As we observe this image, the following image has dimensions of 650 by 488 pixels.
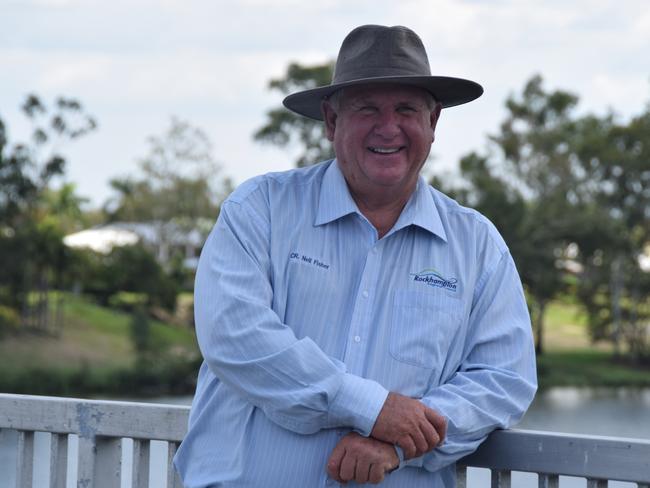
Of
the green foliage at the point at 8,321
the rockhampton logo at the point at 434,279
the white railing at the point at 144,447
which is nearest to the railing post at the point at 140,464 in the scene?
the white railing at the point at 144,447

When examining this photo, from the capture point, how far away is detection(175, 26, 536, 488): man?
91.9 inches

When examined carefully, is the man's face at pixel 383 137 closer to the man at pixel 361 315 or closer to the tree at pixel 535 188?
the man at pixel 361 315

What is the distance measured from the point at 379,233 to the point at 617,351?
135 ft

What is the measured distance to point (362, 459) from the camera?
233 cm

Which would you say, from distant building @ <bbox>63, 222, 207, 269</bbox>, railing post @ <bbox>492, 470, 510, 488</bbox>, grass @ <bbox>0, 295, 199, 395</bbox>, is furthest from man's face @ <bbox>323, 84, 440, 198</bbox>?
distant building @ <bbox>63, 222, 207, 269</bbox>

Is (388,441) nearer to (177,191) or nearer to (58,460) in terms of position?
(58,460)

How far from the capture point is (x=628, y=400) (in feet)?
117

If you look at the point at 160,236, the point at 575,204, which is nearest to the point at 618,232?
the point at 575,204

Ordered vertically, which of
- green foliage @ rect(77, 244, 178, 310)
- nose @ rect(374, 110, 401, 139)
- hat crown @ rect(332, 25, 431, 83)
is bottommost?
green foliage @ rect(77, 244, 178, 310)

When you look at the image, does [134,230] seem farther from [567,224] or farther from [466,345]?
[466,345]

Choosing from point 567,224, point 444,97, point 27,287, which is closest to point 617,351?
point 567,224

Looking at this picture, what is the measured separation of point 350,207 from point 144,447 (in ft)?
2.66

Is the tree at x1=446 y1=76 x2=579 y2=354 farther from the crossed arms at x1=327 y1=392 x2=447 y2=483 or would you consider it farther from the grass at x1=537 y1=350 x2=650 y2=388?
the crossed arms at x1=327 y1=392 x2=447 y2=483

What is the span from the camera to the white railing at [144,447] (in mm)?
2369
